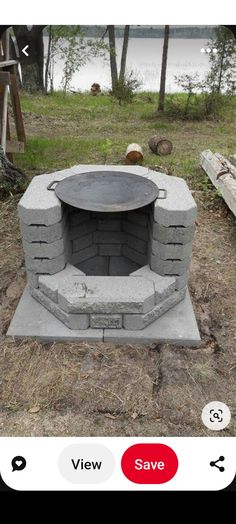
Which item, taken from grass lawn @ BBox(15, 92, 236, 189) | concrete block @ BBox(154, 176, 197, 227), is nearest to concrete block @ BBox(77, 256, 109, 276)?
concrete block @ BBox(154, 176, 197, 227)

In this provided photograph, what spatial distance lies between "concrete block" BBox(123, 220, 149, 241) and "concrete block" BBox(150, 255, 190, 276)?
55cm

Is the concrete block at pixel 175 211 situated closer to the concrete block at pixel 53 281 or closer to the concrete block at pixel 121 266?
the concrete block at pixel 53 281

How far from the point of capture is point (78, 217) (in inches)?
173

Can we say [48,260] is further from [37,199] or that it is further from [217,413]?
[217,413]

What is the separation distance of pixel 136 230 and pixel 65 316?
4.47 feet

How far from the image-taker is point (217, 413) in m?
2.86

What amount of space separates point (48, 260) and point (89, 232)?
Answer: 88 centimetres

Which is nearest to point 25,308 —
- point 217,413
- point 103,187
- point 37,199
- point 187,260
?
point 37,199

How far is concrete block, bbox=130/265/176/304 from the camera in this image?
379 centimetres

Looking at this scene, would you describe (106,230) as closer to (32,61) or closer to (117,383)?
(117,383)

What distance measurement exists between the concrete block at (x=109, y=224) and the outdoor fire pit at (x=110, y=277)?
0.44m

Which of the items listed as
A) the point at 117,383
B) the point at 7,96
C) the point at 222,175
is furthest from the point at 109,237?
the point at 7,96

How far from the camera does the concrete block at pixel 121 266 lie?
4.75 meters

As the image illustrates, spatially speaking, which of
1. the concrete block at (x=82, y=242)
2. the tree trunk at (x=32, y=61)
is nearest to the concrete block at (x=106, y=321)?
the concrete block at (x=82, y=242)
